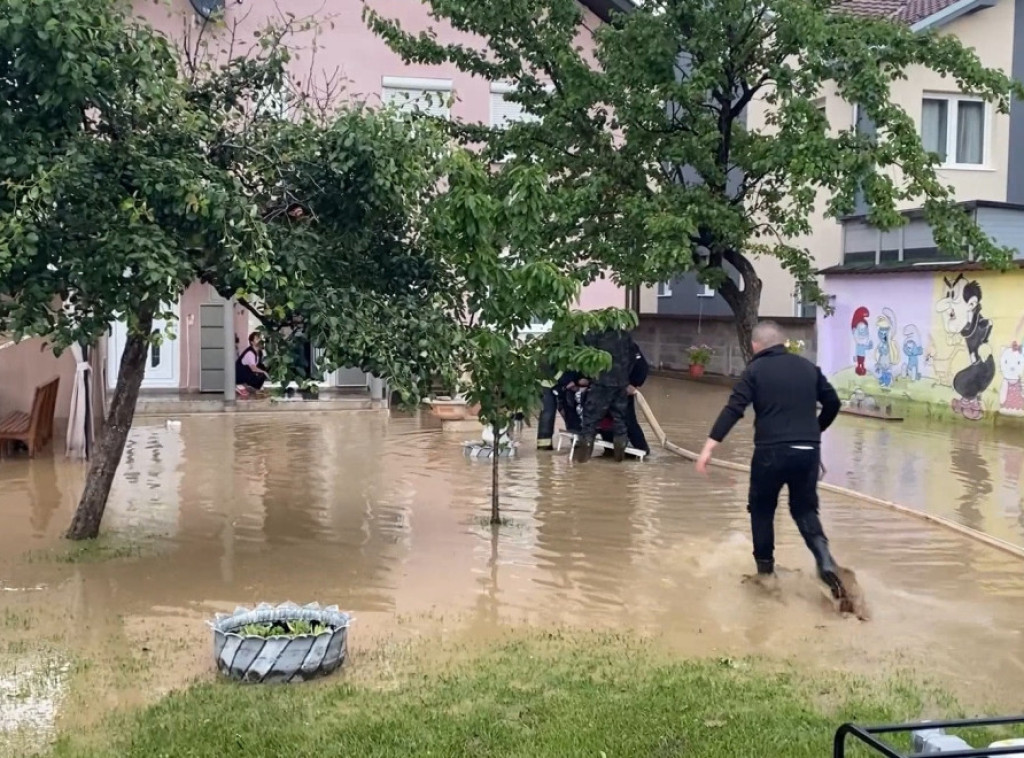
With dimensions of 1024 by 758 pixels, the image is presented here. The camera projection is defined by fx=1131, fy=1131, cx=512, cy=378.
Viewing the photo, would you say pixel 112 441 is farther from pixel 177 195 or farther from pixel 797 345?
pixel 797 345

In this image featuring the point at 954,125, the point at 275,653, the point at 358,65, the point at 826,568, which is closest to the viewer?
the point at 275,653

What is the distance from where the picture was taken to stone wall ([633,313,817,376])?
22.2m

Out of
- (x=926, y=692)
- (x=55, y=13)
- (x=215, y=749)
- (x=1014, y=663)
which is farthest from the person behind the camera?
(x=55, y=13)

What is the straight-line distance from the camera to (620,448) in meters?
13.1

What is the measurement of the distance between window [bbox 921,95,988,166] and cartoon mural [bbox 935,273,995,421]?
6.86 meters

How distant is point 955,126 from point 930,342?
755 cm

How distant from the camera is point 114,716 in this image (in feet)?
16.9

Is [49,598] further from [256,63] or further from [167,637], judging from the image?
[256,63]

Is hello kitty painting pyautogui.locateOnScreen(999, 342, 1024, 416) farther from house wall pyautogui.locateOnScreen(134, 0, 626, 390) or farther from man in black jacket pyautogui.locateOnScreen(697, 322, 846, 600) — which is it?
man in black jacket pyautogui.locateOnScreen(697, 322, 846, 600)

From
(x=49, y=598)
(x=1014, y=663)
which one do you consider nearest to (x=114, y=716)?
(x=49, y=598)

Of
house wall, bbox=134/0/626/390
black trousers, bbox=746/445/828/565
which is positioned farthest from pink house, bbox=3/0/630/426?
black trousers, bbox=746/445/828/565

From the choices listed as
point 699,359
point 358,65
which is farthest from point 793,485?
point 699,359

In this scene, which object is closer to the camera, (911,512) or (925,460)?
(911,512)

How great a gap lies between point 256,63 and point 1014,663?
6.35 m
